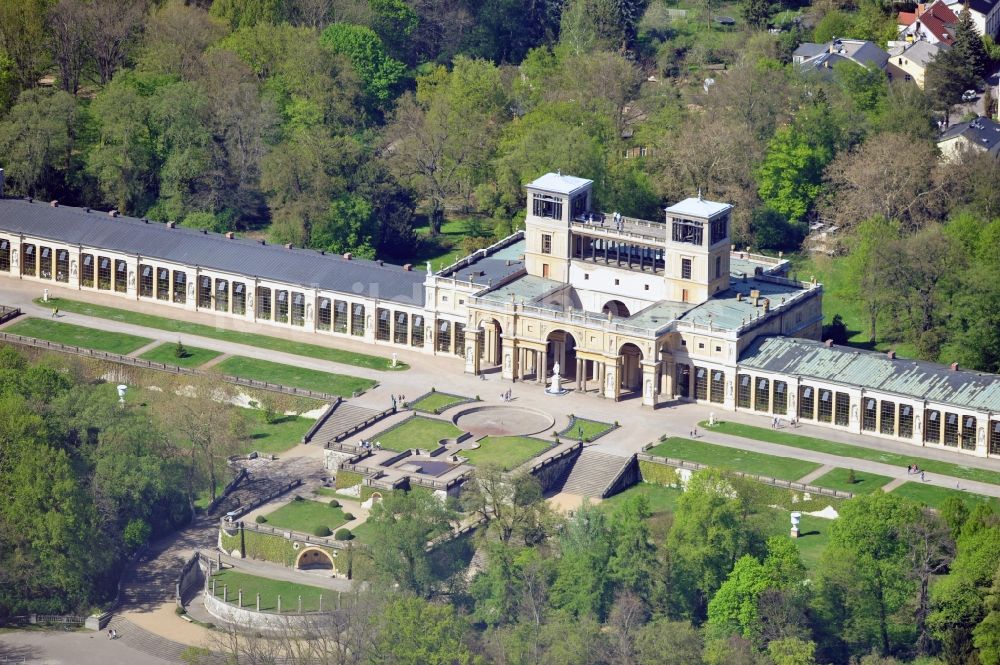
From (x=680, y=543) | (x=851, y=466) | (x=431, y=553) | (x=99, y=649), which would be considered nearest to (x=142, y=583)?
(x=99, y=649)

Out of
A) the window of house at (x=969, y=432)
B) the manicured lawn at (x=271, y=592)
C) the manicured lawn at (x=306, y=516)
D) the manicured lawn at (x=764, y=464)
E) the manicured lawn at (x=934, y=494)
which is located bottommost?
the manicured lawn at (x=271, y=592)

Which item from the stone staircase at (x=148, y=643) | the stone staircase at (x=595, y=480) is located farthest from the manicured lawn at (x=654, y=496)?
the stone staircase at (x=148, y=643)

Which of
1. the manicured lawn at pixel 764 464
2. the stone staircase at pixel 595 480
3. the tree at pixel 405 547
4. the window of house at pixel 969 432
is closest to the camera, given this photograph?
the tree at pixel 405 547

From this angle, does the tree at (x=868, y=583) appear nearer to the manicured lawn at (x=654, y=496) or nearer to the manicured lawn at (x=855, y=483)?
the manicured lawn at (x=855, y=483)

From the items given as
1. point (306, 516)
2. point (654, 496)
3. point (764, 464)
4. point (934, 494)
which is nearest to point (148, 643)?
point (306, 516)

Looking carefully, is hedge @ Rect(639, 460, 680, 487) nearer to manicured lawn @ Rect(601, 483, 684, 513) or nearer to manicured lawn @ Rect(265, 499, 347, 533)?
manicured lawn @ Rect(601, 483, 684, 513)

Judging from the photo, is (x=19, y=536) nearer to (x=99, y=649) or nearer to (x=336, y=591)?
(x=99, y=649)
